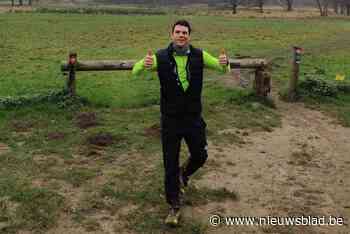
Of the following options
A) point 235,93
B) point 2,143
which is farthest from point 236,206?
point 235,93

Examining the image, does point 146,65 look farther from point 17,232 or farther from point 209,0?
point 209,0

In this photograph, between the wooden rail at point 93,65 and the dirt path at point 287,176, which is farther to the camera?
the wooden rail at point 93,65

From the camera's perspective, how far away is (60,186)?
739cm

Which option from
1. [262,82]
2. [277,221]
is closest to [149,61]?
[277,221]

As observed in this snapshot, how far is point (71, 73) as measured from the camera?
1154 cm

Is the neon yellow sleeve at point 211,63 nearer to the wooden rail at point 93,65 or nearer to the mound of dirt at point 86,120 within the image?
the mound of dirt at point 86,120

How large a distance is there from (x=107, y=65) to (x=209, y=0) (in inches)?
6161

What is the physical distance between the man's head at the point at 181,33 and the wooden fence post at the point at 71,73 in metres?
5.94

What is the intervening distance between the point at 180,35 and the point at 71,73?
616 cm

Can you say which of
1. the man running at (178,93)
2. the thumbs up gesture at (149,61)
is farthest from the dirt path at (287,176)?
the thumbs up gesture at (149,61)

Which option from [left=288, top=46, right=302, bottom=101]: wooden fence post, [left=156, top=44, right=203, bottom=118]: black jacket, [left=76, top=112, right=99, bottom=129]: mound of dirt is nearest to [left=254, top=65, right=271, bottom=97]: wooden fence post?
[left=288, top=46, right=302, bottom=101]: wooden fence post

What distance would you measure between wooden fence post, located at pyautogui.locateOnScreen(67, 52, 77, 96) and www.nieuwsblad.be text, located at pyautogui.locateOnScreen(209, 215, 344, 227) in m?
6.12

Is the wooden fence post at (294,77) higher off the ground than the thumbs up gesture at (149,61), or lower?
lower

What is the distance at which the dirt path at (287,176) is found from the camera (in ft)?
21.9
